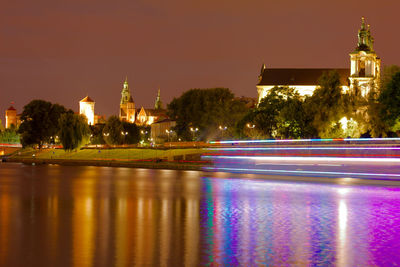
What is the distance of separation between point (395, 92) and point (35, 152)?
80177 millimetres

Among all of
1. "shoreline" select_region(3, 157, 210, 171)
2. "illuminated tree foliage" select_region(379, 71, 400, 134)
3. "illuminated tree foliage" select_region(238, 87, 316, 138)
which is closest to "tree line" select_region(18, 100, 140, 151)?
"shoreline" select_region(3, 157, 210, 171)

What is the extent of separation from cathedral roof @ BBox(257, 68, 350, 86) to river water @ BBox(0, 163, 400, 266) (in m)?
132

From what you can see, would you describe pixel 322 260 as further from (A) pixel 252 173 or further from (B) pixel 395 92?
(B) pixel 395 92

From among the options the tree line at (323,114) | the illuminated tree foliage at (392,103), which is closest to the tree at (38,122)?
the tree line at (323,114)

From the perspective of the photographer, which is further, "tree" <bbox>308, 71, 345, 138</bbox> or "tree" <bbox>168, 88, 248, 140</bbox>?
"tree" <bbox>168, 88, 248, 140</bbox>

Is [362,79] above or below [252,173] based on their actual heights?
above

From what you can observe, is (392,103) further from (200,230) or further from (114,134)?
(114,134)

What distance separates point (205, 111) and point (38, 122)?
111ft

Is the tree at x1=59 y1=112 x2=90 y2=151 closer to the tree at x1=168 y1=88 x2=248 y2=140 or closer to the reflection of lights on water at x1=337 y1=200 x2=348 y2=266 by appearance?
the tree at x1=168 y1=88 x2=248 y2=140

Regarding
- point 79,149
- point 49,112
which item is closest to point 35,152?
point 49,112

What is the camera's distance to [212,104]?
430ft

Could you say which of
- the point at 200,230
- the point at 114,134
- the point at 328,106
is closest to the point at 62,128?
the point at 114,134

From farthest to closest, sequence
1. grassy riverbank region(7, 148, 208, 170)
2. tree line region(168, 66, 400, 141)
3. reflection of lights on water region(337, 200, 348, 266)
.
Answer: grassy riverbank region(7, 148, 208, 170)
tree line region(168, 66, 400, 141)
reflection of lights on water region(337, 200, 348, 266)

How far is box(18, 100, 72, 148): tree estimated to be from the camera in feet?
400
